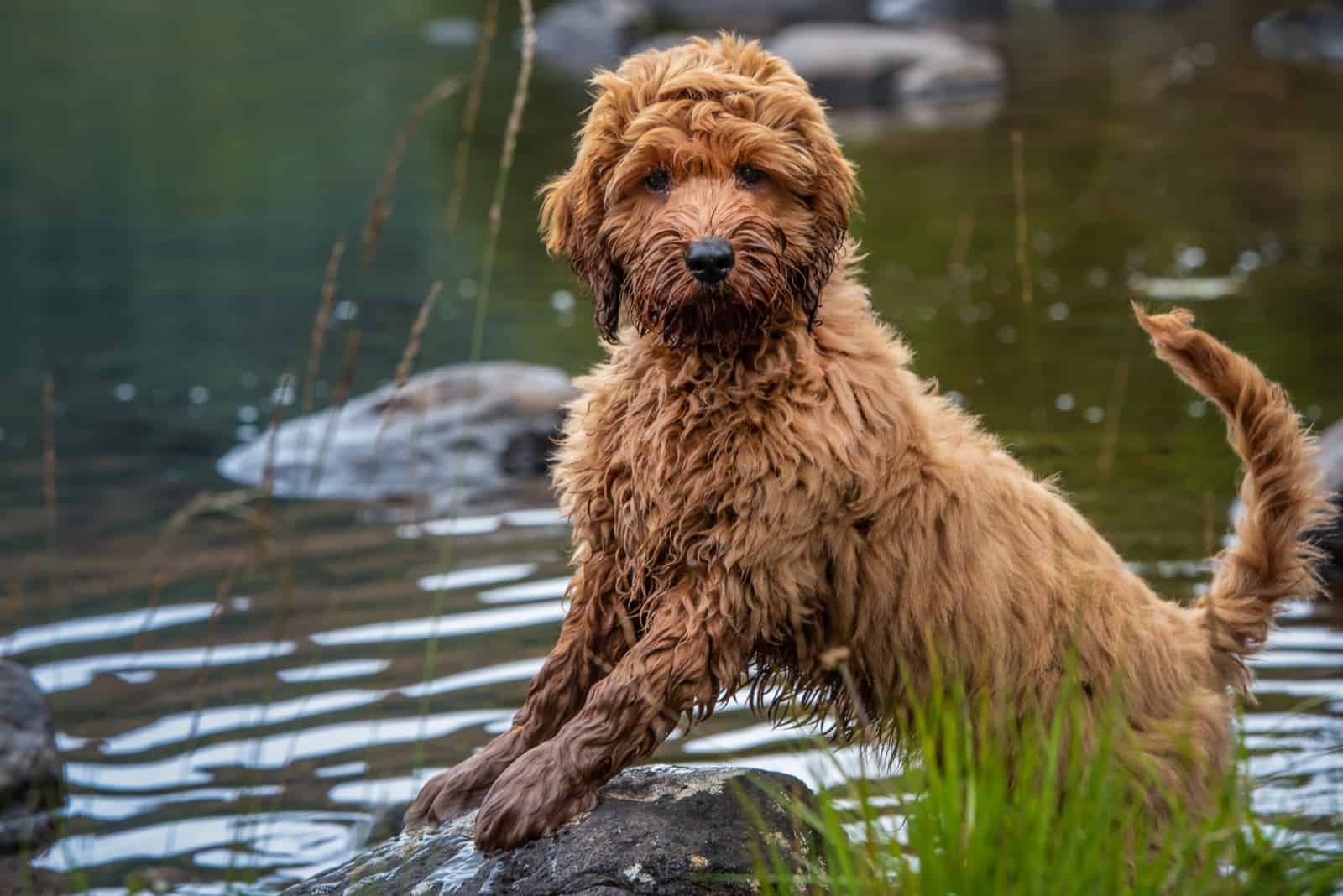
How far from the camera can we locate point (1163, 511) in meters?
8.31

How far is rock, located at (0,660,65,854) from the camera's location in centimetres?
551

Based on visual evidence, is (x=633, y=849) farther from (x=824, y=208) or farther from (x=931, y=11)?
(x=931, y=11)

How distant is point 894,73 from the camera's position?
26.1 m

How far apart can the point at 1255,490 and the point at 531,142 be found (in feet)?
59.2

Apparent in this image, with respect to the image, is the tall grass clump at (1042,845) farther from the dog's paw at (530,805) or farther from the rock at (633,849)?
the dog's paw at (530,805)

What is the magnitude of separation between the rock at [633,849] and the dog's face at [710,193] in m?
1.12

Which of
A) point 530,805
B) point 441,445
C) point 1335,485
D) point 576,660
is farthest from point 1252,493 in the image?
point 441,445

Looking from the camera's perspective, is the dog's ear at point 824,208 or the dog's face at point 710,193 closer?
the dog's face at point 710,193

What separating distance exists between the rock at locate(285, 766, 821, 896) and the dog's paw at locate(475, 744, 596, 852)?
0.07m

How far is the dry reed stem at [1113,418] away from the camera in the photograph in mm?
8742

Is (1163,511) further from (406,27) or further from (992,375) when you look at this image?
(406,27)

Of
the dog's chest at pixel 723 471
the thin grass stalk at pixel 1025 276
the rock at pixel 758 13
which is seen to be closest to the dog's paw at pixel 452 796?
the dog's chest at pixel 723 471

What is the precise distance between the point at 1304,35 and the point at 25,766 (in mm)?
29731

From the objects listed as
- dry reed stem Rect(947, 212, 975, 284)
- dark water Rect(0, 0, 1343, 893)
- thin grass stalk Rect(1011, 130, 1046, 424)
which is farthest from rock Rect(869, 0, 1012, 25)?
thin grass stalk Rect(1011, 130, 1046, 424)
